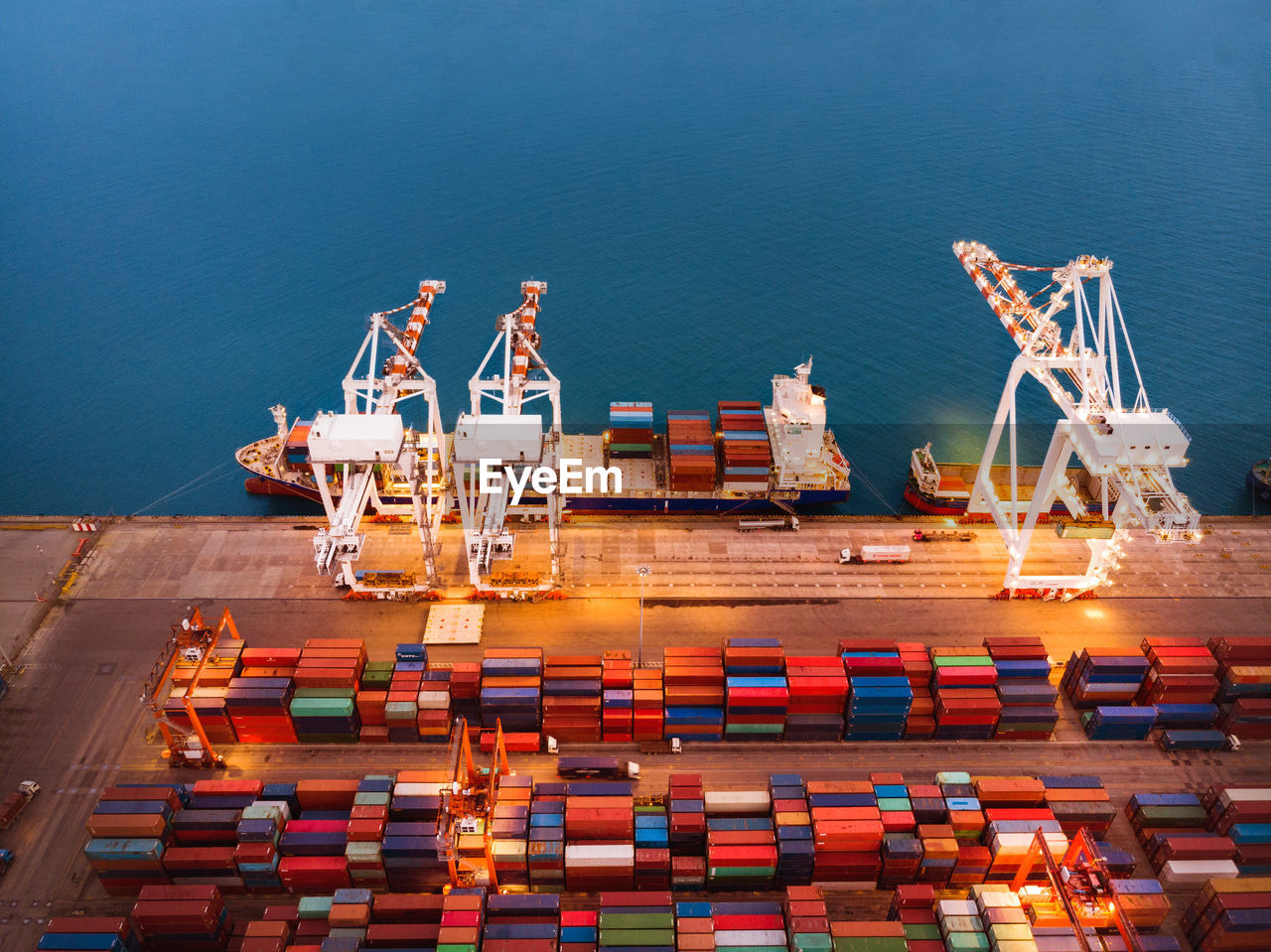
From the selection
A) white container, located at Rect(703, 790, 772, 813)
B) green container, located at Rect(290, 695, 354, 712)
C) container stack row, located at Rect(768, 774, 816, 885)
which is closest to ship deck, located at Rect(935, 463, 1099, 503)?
container stack row, located at Rect(768, 774, 816, 885)

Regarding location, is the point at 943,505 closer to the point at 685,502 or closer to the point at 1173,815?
the point at 685,502

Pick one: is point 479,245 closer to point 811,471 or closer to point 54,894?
point 811,471

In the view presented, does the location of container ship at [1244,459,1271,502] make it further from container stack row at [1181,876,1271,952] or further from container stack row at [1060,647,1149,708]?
container stack row at [1181,876,1271,952]

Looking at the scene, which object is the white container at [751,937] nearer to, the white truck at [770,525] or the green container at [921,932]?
the green container at [921,932]

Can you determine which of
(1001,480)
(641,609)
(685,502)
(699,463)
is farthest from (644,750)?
(1001,480)

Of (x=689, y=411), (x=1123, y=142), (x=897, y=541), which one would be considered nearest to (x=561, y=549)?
(x=689, y=411)
